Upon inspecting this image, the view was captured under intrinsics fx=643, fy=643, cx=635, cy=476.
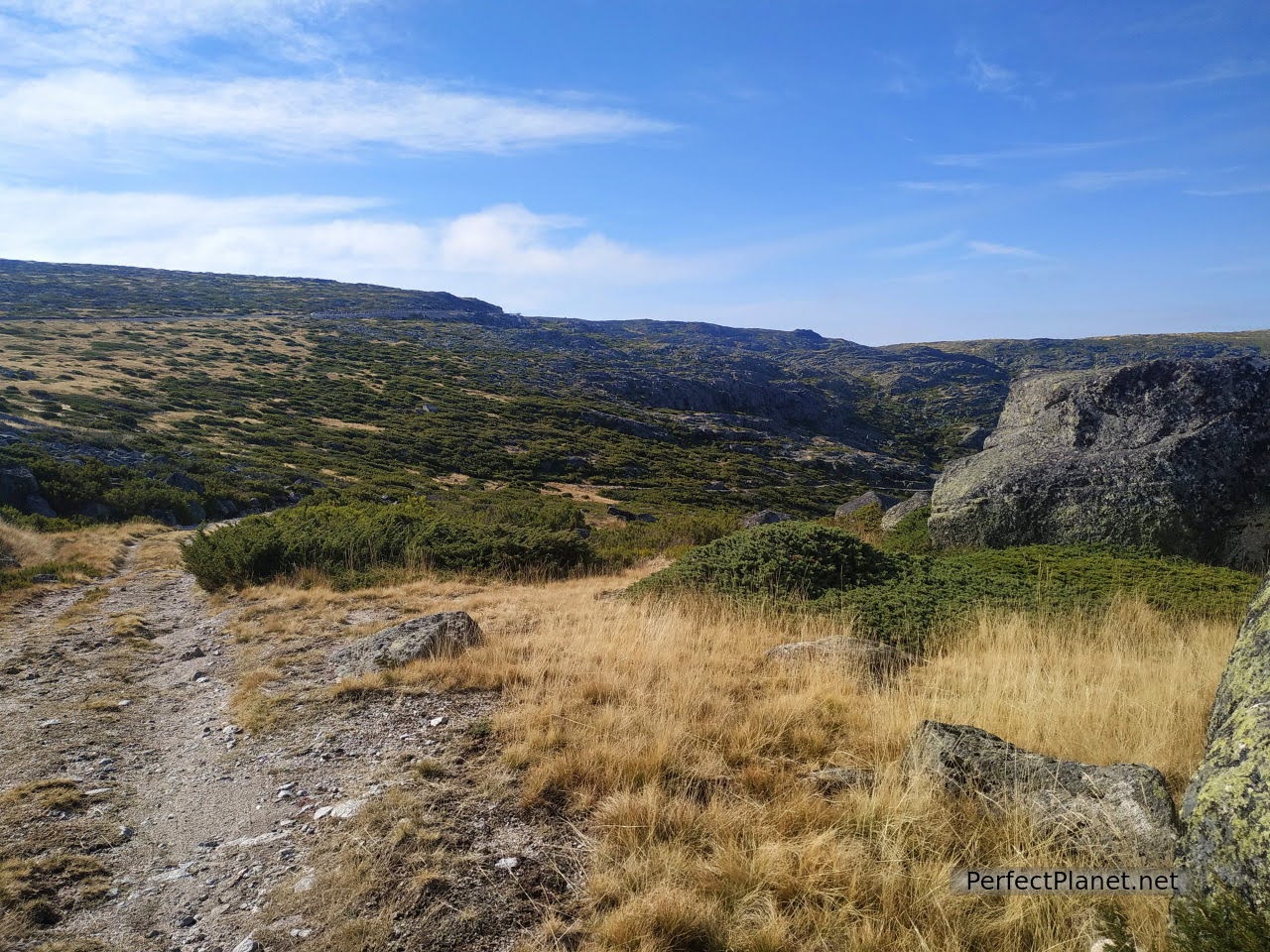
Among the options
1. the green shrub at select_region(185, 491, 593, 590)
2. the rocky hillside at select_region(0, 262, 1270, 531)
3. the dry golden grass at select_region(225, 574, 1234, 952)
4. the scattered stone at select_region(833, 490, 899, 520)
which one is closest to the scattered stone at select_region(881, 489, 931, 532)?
the scattered stone at select_region(833, 490, 899, 520)

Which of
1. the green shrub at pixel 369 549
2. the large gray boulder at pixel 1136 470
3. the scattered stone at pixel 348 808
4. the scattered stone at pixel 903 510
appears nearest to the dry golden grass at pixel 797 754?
the scattered stone at pixel 348 808

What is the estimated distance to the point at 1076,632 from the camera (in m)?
6.57

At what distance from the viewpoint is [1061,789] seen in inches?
136

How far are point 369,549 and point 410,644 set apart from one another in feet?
24.1

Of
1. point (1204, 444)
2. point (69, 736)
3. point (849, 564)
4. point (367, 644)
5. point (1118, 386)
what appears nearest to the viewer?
point (69, 736)

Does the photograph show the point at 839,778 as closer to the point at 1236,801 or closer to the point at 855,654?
the point at 1236,801

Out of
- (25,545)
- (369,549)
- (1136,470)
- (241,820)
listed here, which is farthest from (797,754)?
(25,545)

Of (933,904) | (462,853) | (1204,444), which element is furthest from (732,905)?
(1204,444)

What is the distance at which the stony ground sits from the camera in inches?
122

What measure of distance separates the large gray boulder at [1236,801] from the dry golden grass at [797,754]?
50 centimetres

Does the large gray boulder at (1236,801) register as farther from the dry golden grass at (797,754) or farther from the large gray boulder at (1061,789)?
the large gray boulder at (1061,789)

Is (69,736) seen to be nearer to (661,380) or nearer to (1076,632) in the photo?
(1076,632)

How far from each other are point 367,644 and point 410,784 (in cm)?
338

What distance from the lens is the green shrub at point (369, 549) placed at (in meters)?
12.6
